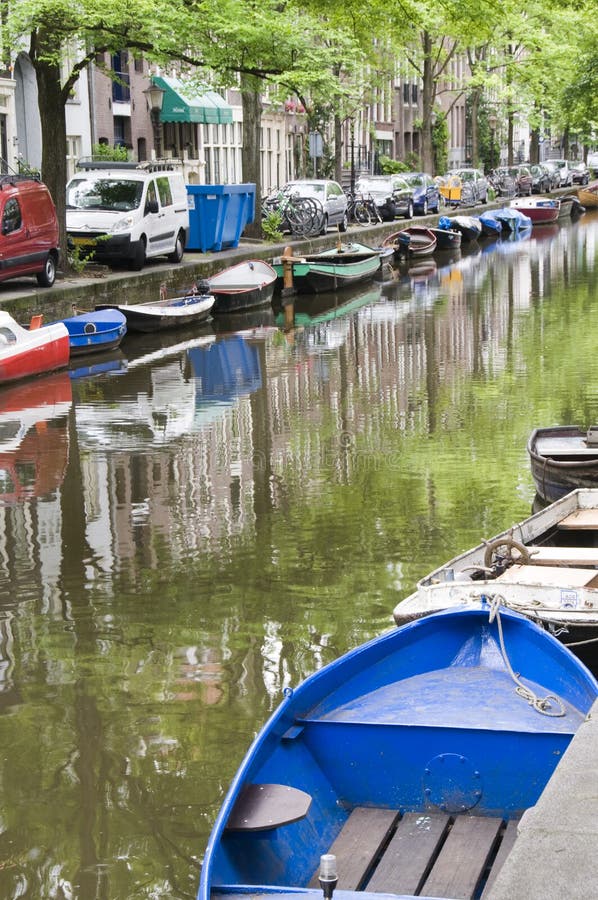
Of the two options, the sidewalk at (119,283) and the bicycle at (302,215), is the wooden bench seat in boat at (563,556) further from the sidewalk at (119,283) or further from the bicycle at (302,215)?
the bicycle at (302,215)

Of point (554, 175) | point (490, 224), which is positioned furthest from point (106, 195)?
point (554, 175)

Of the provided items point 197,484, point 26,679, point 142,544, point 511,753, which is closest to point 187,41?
point 197,484

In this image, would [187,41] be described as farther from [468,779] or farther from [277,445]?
[468,779]

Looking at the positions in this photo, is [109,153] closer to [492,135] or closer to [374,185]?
[374,185]

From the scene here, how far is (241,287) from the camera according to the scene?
28.5m

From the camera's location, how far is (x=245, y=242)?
35.8 metres

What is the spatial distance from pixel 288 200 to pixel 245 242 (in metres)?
3.83

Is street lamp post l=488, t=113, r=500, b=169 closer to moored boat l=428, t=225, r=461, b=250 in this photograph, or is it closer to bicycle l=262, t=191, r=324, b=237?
moored boat l=428, t=225, r=461, b=250

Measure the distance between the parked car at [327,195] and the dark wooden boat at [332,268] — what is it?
205 inches

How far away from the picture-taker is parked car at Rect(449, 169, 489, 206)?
56.8 m

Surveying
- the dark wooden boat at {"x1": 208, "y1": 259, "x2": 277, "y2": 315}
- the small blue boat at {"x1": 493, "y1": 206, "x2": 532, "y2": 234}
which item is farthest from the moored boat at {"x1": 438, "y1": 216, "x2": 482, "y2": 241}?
the dark wooden boat at {"x1": 208, "y1": 259, "x2": 277, "y2": 315}

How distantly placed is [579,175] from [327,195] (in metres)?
42.0

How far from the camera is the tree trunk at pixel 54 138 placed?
26.1 meters

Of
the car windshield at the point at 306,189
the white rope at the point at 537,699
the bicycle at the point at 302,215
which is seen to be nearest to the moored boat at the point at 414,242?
the car windshield at the point at 306,189
